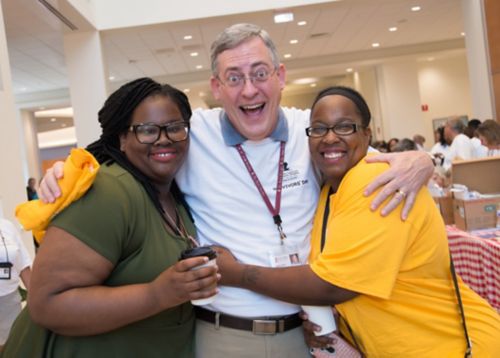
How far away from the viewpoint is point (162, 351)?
135 cm

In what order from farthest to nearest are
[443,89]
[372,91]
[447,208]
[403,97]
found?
[443,89], [372,91], [403,97], [447,208]

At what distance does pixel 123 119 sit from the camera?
1.43m

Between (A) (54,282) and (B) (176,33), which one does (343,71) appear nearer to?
(B) (176,33)

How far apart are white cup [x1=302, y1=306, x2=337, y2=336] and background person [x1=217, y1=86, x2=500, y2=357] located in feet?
0.12

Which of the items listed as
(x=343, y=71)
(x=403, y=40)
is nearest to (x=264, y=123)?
(x=403, y=40)

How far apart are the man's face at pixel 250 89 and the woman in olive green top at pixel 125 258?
0.19m

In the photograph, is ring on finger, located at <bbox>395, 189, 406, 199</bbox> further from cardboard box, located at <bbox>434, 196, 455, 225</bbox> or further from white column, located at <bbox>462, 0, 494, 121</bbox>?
white column, located at <bbox>462, 0, 494, 121</bbox>

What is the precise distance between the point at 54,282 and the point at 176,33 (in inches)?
328

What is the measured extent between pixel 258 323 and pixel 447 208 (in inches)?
108

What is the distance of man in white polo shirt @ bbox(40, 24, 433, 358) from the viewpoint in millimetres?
1478

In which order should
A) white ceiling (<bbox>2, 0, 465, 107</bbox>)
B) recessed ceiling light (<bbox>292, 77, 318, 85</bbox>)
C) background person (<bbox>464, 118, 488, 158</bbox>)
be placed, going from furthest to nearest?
recessed ceiling light (<bbox>292, 77, 318, 85</bbox>)
white ceiling (<bbox>2, 0, 465, 107</bbox>)
background person (<bbox>464, 118, 488, 158</bbox>)

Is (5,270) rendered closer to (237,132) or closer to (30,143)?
(237,132)

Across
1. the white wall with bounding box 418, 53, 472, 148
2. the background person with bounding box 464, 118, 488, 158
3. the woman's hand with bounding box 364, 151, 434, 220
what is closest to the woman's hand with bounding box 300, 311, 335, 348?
the woman's hand with bounding box 364, 151, 434, 220

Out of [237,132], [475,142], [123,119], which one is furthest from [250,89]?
[475,142]
